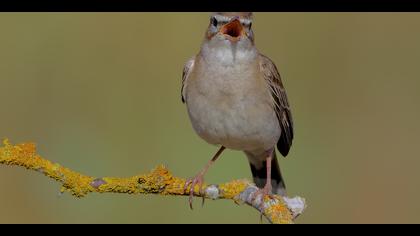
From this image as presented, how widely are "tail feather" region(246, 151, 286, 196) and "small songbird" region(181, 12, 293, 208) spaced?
0.87m

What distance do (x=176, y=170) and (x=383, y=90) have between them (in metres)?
2.79

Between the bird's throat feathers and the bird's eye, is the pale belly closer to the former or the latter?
the bird's throat feathers

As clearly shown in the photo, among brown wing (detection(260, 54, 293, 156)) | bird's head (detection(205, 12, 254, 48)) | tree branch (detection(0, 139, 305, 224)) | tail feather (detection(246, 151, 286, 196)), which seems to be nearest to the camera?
tree branch (detection(0, 139, 305, 224))

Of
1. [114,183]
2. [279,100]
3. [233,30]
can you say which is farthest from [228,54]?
[114,183]

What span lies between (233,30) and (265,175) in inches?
65.7

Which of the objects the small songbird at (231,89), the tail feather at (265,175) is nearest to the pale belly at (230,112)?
the small songbird at (231,89)

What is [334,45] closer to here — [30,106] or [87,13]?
[87,13]

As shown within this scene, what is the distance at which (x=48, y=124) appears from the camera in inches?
348

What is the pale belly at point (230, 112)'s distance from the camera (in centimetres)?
634

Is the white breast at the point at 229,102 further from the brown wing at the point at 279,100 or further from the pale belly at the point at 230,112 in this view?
the brown wing at the point at 279,100

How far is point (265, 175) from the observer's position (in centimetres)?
753

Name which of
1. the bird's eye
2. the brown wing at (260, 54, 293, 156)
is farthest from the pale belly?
the bird's eye

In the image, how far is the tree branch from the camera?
5254 millimetres

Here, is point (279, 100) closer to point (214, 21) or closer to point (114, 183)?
point (214, 21)
